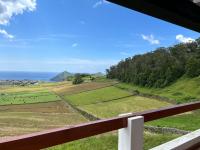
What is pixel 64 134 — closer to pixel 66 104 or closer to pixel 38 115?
pixel 38 115

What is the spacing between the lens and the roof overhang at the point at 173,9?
1979 millimetres

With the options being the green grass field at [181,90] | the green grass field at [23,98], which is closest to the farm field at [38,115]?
the green grass field at [23,98]

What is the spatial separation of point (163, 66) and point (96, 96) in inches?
387

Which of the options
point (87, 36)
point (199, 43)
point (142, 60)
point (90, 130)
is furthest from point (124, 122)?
point (87, 36)

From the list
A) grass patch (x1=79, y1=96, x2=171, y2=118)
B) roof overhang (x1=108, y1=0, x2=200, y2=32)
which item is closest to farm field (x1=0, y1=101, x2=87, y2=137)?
grass patch (x1=79, y1=96, x2=171, y2=118)

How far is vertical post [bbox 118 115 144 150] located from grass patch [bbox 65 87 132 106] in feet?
113

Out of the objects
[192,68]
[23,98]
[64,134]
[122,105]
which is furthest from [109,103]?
[64,134]

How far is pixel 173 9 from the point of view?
7.66 ft

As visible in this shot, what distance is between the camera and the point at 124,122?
1.96m

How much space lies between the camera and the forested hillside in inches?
1555

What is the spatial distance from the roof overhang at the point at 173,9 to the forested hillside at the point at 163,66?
118 feet

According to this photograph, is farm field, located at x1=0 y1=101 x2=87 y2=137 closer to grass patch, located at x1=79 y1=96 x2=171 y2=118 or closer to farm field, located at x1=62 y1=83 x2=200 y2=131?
farm field, located at x1=62 y1=83 x2=200 y2=131

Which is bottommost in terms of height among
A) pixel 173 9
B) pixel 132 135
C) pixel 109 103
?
pixel 109 103

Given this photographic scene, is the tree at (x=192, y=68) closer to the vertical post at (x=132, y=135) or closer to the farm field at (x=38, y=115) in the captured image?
the farm field at (x=38, y=115)
